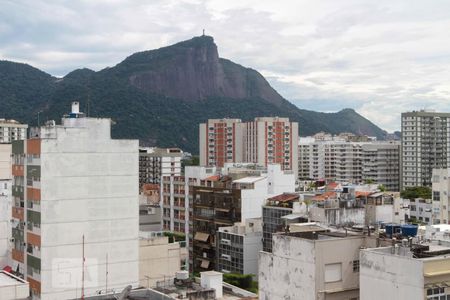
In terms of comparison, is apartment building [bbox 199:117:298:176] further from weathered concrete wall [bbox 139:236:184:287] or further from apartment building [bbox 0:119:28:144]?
weathered concrete wall [bbox 139:236:184:287]

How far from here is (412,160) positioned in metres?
137

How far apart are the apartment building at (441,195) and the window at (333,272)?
48.6 m

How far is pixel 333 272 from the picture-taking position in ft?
78.4

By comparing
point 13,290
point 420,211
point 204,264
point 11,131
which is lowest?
point 204,264

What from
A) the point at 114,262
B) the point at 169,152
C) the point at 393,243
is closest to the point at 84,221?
the point at 114,262

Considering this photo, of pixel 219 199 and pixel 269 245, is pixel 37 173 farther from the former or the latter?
pixel 219 199

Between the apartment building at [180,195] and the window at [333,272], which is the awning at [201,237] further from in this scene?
the window at [333,272]

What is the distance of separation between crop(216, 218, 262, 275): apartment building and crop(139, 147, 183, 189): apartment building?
66686 millimetres

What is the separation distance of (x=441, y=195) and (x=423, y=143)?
70009 mm

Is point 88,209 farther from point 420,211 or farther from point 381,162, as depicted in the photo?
point 381,162

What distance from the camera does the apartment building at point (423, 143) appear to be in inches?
5354

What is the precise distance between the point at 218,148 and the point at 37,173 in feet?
328

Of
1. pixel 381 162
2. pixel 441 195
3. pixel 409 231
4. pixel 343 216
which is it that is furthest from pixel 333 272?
pixel 381 162

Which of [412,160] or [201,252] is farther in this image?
[412,160]
